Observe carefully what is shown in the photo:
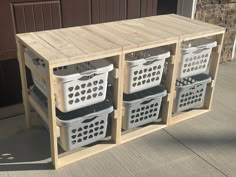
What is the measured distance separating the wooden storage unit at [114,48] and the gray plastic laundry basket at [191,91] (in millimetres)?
89

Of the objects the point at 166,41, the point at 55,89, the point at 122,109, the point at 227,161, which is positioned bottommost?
the point at 227,161

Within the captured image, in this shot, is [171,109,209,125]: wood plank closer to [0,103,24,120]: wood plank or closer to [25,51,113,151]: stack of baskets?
[25,51,113,151]: stack of baskets

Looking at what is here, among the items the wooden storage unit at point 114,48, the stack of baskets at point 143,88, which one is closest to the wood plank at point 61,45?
the wooden storage unit at point 114,48

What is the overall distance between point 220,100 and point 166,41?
113 cm

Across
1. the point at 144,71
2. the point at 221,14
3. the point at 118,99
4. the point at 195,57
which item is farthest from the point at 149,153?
the point at 221,14

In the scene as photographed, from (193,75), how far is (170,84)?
300 mm

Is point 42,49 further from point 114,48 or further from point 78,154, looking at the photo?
point 78,154

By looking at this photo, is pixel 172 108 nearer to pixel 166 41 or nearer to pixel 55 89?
pixel 166 41

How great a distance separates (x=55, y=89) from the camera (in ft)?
6.22

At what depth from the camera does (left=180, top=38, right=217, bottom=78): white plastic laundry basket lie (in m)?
2.37

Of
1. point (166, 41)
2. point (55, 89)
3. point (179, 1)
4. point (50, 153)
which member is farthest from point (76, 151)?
point (179, 1)

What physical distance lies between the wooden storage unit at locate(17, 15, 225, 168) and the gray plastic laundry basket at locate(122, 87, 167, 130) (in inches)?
3.0

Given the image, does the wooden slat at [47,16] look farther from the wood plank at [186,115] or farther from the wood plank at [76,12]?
the wood plank at [186,115]

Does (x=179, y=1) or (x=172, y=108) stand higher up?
(x=179, y=1)
